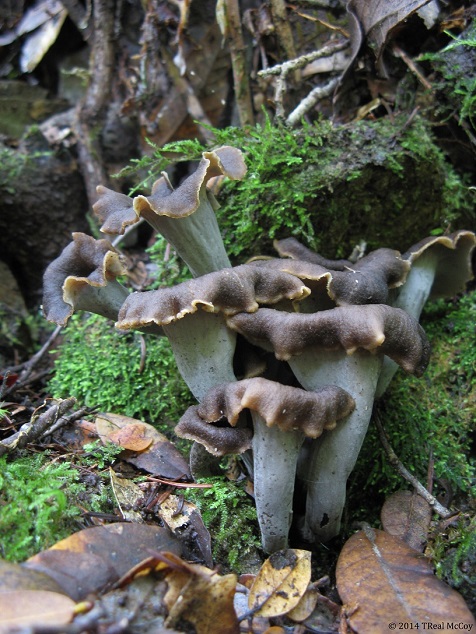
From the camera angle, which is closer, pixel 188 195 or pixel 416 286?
pixel 188 195

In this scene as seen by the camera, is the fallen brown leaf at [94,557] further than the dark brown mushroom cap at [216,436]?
No

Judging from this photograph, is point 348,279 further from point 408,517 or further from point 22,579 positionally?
point 22,579

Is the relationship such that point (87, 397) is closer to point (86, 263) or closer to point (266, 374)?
point (86, 263)

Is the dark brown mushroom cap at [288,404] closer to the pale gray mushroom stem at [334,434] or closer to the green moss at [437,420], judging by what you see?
the pale gray mushroom stem at [334,434]

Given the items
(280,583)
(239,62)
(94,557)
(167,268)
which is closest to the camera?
(94,557)

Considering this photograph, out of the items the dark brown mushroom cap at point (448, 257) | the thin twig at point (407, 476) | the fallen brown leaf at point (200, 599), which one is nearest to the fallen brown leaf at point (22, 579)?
the fallen brown leaf at point (200, 599)

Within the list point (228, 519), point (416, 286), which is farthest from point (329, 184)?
point (228, 519)
